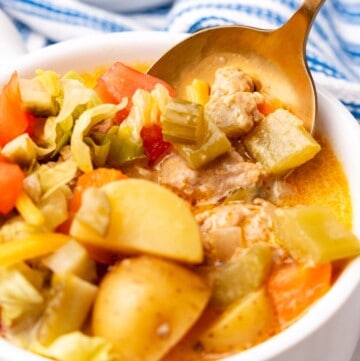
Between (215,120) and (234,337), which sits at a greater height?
(215,120)

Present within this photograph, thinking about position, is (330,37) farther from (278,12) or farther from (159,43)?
(159,43)

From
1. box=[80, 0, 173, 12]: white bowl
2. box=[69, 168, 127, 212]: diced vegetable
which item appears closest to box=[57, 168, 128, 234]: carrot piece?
box=[69, 168, 127, 212]: diced vegetable

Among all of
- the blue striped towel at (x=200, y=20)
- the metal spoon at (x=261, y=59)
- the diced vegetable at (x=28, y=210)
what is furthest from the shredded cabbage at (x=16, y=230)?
the blue striped towel at (x=200, y=20)

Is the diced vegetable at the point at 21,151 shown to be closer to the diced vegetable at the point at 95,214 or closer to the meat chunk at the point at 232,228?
the diced vegetable at the point at 95,214

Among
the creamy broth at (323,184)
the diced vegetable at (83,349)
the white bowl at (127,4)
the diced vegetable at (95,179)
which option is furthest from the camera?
the white bowl at (127,4)

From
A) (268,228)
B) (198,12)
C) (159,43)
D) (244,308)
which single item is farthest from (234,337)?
(198,12)

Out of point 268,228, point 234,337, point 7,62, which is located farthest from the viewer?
point 7,62
